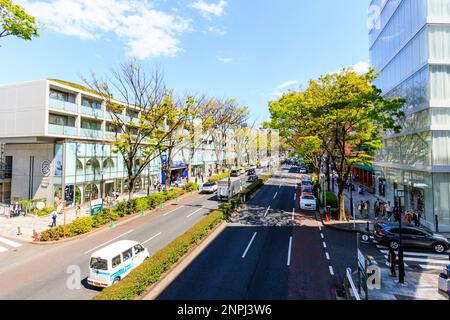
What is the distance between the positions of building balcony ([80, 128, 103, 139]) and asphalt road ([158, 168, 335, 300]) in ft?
69.2

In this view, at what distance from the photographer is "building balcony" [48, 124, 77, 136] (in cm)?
2781

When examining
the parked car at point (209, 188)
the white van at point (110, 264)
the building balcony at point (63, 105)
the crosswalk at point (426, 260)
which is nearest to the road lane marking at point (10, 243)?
the white van at point (110, 264)

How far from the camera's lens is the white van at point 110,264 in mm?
12016

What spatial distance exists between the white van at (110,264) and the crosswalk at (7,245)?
10.3 meters

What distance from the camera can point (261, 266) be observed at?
48.7ft

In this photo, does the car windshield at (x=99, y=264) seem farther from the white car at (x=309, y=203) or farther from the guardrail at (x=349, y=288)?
the white car at (x=309, y=203)

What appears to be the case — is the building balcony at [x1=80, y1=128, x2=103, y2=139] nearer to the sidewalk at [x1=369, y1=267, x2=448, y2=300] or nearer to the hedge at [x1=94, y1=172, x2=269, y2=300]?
the hedge at [x1=94, y1=172, x2=269, y2=300]

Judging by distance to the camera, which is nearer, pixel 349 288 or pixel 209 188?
pixel 349 288

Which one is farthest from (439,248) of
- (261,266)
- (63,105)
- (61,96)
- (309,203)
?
(61,96)

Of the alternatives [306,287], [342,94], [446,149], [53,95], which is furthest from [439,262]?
[53,95]

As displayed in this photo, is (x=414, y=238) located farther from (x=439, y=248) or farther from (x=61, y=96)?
(x=61, y=96)

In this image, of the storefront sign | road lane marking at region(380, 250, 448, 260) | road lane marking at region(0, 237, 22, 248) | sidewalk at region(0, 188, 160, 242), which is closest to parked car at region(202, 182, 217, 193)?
sidewalk at region(0, 188, 160, 242)

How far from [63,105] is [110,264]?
78.0 ft
